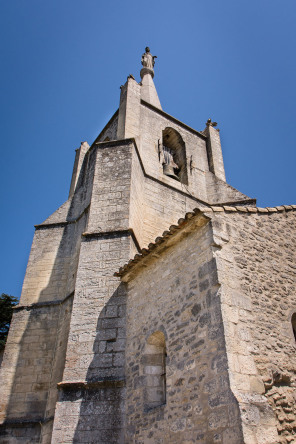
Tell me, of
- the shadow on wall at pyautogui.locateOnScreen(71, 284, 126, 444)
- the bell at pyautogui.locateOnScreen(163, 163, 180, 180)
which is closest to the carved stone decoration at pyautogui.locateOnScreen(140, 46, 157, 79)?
the bell at pyautogui.locateOnScreen(163, 163, 180, 180)

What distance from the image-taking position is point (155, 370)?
5398 millimetres

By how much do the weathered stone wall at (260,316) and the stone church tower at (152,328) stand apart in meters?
0.02

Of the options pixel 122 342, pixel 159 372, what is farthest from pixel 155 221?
pixel 159 372

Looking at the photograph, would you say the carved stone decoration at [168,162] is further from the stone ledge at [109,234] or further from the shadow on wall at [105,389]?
the shadow on wall at [105,389]

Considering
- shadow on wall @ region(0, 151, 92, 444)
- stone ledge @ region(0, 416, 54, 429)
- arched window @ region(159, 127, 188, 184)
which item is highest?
arched window @ region(159, 127, 188, 184)

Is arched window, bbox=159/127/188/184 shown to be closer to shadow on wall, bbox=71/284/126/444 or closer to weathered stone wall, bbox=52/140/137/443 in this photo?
weathered stone wall, bbox=52/140/137/443

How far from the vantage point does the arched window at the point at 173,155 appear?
11.4 metres

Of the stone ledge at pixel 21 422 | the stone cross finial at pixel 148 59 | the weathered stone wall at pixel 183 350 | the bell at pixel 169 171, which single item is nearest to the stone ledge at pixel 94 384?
the weathered stone wall at pixel 183 350

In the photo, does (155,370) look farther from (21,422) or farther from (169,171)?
(169,171)

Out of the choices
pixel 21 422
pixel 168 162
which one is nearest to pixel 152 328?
pixel 21 422

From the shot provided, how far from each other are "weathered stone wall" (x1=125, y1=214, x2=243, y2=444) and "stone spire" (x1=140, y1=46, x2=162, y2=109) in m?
9.44

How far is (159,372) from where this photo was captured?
5.40 m

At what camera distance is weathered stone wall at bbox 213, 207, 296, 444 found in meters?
3.92

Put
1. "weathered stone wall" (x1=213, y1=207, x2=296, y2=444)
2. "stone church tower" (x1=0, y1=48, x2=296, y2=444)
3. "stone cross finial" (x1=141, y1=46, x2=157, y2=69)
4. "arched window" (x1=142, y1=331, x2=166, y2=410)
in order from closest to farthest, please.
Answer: "weathered stone wall" (x1=213, y1=207, x2=296, y2=444)
"stone church tower" (x1=0, y1=48, x2=296, y2=444)
"arched window" (x1=142, y1=331, x2=166, y2=410)
"stone cross finial" (x1=141, y1=46, x2=157, y2=69)
